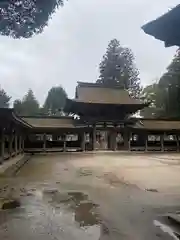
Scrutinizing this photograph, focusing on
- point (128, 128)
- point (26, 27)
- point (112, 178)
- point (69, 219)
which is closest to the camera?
point (69, 219)

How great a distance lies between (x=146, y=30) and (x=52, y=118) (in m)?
32.5

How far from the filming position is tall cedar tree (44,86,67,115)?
258ft

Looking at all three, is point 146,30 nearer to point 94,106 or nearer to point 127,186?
point 127,186

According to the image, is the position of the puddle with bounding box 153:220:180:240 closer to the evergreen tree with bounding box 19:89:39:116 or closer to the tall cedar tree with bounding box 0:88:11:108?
the evergreen tree with bounding box 19:89:39:116

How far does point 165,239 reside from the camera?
5.34 m

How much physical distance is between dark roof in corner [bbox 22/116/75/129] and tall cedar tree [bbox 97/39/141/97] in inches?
1433

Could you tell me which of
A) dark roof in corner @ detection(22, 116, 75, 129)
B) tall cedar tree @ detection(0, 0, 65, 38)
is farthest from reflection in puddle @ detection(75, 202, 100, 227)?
dark roof in corner @ detection(22, 116, 75, 129)

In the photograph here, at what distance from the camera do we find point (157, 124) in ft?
126

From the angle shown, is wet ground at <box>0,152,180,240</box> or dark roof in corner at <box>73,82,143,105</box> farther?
dark roof in corner at <box>73,82,143,105</box>

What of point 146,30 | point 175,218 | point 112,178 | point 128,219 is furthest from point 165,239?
point 112,178

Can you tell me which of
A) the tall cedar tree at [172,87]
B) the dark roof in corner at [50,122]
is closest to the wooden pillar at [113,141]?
the dark roof in corner at [50,122]

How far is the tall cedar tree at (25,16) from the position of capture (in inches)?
438

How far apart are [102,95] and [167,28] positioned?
114 ft

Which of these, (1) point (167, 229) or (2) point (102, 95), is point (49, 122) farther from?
(1) point (167, 229)
